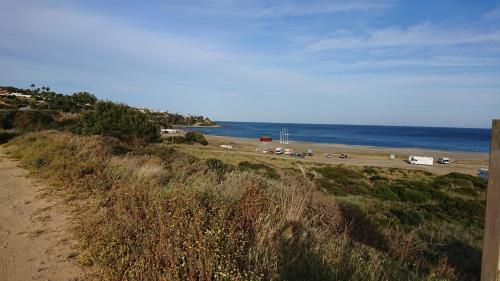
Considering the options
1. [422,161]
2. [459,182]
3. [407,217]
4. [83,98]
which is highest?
[83,98]

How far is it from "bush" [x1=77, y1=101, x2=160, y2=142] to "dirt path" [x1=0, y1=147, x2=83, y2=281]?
21460mm

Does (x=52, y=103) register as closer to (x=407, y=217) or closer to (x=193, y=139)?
(x=193, y=139)

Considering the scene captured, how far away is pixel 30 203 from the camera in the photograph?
7.85 metres

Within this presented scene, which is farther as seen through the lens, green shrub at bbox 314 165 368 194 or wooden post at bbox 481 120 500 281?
green shrub at bbox 314 165 368 194

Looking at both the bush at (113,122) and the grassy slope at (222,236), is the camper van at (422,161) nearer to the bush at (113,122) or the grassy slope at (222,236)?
the bush at (113,122)

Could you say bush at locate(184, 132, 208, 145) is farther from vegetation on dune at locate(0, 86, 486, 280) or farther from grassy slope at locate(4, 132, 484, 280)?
grassy slope at locate(4, 132, 484, 280)

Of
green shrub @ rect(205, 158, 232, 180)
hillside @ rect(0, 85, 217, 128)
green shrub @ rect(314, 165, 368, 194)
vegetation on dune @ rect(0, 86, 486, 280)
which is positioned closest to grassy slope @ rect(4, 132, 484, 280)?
vegetation on dune @ rect(0, 86, 486, 280)

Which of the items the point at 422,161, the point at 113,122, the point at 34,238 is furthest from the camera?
the point at 422,161

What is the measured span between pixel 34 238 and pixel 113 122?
27.6 metres

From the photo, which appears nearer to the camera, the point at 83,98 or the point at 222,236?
the point at 222,236

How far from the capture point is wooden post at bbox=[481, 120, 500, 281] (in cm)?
248

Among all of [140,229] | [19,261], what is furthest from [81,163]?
[140,229]

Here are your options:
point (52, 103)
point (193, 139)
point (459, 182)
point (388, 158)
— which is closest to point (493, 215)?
point (459, 182)

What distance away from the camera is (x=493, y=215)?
8.30 feet
